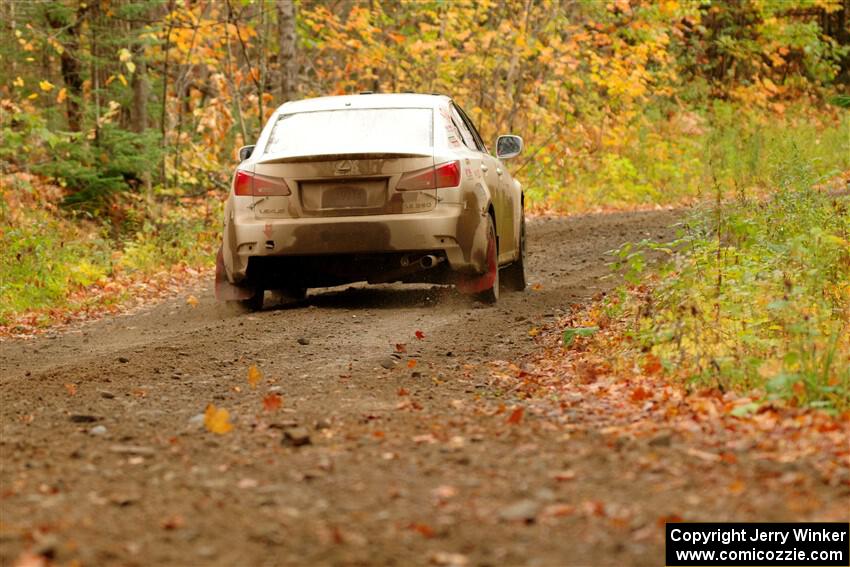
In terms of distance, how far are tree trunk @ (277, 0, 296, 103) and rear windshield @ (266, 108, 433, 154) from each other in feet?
28.2

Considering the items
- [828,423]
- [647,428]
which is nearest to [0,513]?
[647,428]

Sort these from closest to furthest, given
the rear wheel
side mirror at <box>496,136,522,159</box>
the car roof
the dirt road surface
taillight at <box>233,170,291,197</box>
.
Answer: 1. the dirt road surface
2. taillight at <box>233,170,291,197</box>
3. the car roof
4. side mirror at <box>496,136,522,159</box>
5. the rear wheel

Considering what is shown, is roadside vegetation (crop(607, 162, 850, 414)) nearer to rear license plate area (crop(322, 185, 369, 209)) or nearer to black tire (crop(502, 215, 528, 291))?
black tire (crop(502, 215, 528, 291))

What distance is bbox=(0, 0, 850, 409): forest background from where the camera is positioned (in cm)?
782

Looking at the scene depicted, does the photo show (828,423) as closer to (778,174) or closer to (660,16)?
(778,174)

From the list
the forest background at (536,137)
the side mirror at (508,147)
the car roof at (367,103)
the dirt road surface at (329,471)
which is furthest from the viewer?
the side mirror at (508,147)

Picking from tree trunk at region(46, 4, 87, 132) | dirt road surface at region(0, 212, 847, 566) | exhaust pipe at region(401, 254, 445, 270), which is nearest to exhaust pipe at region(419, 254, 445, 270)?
exhaust pipe at region(401, 254, 445, 270)

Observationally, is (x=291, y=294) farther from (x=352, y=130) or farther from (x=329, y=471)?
(x=329, y=471)

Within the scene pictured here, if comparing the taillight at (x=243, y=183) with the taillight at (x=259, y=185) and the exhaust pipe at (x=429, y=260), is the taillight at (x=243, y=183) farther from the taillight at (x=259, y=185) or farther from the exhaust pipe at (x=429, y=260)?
the exhaust pipe at (x=429, y=260)

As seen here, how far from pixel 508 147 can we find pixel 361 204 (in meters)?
2.03

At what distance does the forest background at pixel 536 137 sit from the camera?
7.82 meters

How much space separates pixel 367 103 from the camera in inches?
401

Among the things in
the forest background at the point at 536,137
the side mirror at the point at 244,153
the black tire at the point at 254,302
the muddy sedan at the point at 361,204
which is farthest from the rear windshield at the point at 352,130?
the forest background at the point at 536,137

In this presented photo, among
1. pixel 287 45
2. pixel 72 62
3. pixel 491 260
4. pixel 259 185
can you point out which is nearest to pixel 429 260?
pixel 491 260
